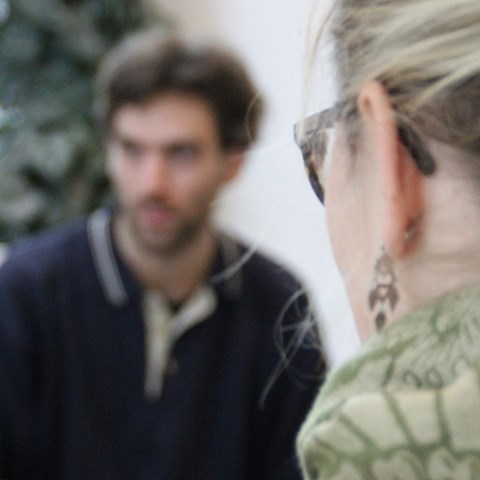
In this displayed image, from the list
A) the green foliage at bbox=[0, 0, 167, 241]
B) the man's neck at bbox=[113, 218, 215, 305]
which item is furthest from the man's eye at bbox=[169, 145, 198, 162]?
the green foliage at bbox=[0, 0, 167, 241]

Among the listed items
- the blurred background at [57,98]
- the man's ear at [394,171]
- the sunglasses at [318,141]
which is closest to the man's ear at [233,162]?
the blurred background at [57,98]

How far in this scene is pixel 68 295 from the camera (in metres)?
1.86

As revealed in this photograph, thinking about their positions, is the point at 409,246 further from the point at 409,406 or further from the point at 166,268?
the point at 166,268

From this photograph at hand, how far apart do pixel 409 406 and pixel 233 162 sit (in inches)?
66.7

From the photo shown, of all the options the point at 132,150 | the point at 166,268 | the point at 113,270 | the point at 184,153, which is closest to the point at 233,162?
the point at 184,153

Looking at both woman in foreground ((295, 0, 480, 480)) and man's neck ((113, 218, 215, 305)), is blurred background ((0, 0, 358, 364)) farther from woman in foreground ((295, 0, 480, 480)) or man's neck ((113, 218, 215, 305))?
woman in foreground ((295, 0, 480, 480))

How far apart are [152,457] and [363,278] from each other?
1.16m

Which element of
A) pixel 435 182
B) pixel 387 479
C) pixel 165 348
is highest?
pixel 435 182

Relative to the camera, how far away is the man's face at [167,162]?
2.11 metres

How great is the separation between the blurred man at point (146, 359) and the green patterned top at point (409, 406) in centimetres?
105

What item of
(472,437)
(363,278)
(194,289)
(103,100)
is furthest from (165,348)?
(472,437)

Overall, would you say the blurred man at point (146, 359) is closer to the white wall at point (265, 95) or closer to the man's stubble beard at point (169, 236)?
the man's stubble beard at point (169, 236)

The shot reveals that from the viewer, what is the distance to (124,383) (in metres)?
1.85

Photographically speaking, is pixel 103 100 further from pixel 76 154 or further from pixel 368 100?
pixel 368 100
